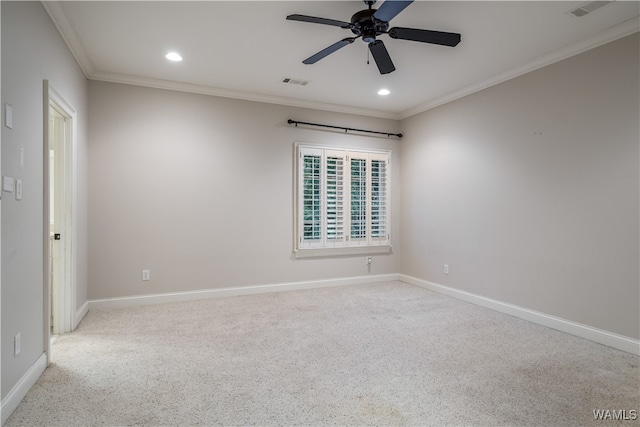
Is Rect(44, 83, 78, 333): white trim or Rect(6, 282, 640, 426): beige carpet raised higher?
Rect(44, 83, 78, 333): white trim

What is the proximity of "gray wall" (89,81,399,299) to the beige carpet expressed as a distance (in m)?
0.69

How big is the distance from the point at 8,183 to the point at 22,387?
1.24m

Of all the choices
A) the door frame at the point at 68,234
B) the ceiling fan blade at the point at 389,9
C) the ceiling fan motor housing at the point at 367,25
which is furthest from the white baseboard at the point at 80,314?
the ceiling fan blade at the point at 389,9

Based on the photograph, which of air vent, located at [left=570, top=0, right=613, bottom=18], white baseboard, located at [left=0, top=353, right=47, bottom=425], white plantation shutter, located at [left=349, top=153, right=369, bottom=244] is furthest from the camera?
white plantation shutter, located at [left=349, top=153, right=369, bottom=244]

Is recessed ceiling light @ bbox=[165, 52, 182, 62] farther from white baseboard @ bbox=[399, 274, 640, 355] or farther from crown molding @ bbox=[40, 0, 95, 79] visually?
white baseboard @ bbox=[399, 274, 640, 355]

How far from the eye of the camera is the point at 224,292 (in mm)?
4551

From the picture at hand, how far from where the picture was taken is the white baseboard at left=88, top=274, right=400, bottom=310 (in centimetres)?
404

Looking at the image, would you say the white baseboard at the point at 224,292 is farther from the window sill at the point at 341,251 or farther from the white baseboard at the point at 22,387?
the white baseboard at the point at 22,387

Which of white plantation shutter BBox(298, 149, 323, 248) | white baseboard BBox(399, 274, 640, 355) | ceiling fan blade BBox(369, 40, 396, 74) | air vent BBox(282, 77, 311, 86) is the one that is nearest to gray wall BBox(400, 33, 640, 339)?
white baseboard BBox(399, 274, 640, 355)

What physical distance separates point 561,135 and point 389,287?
2.90m

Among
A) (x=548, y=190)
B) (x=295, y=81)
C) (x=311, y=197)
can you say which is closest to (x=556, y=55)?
(x=548, y=190)

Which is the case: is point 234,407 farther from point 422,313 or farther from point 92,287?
point 92,287

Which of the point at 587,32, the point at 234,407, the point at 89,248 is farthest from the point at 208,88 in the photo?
the point at 587,32

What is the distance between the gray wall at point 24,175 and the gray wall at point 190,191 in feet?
4.54
